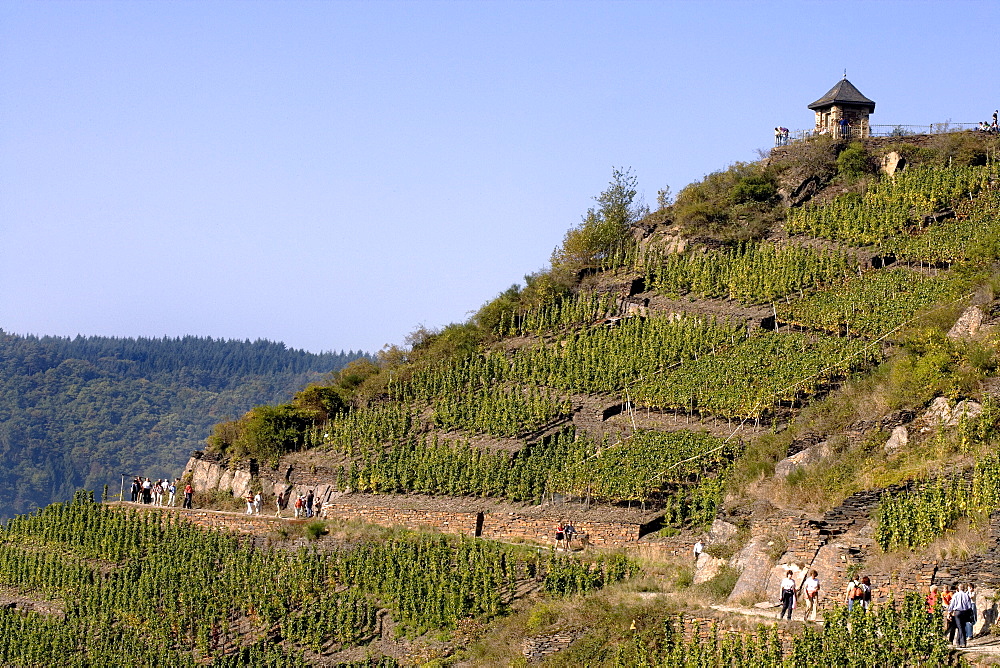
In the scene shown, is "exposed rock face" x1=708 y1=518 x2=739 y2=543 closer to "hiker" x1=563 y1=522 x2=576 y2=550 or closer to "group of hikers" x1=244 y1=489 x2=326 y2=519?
"hiker" x1=563 y1=522 x2=576 y2=550

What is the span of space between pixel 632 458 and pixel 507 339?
9.51 metres

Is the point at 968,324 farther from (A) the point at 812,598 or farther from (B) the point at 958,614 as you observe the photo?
(B) the point at 958,614

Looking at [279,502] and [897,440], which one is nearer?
[897,440]

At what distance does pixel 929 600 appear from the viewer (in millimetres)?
18406

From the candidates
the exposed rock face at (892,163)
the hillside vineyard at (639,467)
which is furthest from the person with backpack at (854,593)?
the exposed rock face at (892,163)

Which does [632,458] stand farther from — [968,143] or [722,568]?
[968,143]

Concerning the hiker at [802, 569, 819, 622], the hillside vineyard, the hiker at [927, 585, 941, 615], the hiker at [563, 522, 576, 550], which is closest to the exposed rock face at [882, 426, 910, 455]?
the hillside vineyard

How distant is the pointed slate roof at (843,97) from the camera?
44.8 m

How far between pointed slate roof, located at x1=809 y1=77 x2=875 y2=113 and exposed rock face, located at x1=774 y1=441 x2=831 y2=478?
836 inches

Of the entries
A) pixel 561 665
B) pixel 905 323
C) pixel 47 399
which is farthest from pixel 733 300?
pixel 47 399

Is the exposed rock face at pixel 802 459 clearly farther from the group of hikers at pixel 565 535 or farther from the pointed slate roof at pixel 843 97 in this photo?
the pointed slate roof at pixel 843 97

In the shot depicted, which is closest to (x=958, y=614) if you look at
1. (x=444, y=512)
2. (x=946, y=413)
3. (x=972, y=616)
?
(x=972, y=616)

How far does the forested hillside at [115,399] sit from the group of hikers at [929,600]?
380 feet

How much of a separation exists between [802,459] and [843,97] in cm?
2208
